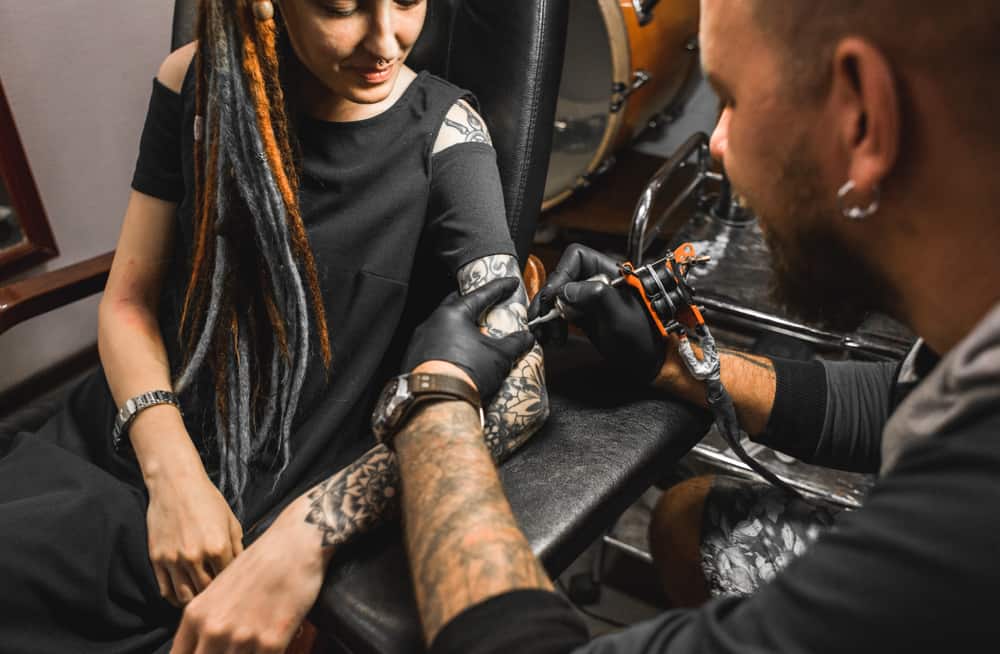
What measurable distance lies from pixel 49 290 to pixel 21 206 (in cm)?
45

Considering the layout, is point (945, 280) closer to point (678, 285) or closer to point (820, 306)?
point (820, 306)

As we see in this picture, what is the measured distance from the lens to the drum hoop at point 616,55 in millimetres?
1744

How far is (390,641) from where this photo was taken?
72 centimetres

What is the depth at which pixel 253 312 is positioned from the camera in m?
1.06

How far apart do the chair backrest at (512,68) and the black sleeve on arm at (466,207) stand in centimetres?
9

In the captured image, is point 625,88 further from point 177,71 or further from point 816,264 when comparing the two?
point 816,264

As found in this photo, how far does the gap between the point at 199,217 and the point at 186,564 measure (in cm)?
45

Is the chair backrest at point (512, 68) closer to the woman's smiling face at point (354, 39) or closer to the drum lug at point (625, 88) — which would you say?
the woman's smiling face at point (354, 39)

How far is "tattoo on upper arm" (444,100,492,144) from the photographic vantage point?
106cm

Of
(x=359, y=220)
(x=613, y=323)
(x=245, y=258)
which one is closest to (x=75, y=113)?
(x=245, y=258)

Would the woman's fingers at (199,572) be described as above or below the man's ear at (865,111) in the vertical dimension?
below

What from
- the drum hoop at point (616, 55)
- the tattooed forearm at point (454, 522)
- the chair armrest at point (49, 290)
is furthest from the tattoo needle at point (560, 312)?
the drum hoop at point (616, 55)

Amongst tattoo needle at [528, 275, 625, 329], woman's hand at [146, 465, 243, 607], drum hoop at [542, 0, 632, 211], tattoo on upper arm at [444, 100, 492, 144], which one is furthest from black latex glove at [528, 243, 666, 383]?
drum hoop at [542, 0, 632, 211]

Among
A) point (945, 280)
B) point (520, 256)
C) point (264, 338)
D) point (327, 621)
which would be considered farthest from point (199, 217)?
point (945, 280)
